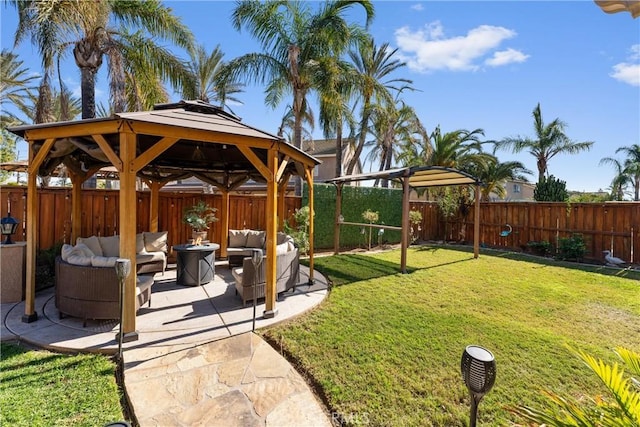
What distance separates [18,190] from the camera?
6496mm

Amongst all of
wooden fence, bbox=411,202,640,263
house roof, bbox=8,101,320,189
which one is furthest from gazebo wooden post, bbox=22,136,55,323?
wooden fence, bbox=411,202,640,263

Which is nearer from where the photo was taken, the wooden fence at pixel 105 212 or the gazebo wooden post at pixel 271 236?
the gazebo wooden post at pixel 271 236

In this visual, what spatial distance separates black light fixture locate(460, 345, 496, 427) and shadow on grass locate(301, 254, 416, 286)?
16.0 ft

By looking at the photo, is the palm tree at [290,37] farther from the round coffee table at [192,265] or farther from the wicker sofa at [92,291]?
the wicker sofa at [92,291]

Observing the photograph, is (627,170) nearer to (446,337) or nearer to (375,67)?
(375,67)

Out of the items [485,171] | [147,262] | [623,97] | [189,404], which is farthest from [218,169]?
[485,171]

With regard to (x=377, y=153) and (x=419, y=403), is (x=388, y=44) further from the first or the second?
(x=419, y=403)

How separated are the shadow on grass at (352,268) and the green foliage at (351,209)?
5.15ft

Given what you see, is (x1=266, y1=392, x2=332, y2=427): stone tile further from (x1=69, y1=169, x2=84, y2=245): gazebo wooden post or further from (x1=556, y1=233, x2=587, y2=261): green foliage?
(x1=556, y1=233, x2=587, y2=261): green foliage

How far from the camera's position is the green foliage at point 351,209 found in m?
11.2

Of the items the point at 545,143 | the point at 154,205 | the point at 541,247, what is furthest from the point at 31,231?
the point at 545,143

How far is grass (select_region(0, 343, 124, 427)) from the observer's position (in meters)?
2.63

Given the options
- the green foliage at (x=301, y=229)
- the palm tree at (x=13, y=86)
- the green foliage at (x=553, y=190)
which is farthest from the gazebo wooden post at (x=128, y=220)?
the palm tree at (x=13, y=86)

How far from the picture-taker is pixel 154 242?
7.36m
